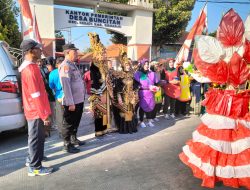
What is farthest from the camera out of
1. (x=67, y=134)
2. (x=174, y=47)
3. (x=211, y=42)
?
(x=174, y=47)

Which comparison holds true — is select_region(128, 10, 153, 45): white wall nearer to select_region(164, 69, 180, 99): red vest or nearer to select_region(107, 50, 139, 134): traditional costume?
select_region(164, 69, 180, 99): red vest

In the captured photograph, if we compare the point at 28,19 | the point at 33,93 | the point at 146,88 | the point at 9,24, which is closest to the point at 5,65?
the point at 33,93

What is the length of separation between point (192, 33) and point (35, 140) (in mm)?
6064

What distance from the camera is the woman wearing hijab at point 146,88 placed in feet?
21.8

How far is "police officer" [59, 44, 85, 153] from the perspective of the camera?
4.54 m

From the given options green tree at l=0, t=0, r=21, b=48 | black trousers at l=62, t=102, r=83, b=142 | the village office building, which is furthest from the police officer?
green tree at l=0, t=0, r=21, b=48

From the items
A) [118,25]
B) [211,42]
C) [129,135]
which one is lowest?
[129,135]

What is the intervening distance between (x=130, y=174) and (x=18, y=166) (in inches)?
72.5

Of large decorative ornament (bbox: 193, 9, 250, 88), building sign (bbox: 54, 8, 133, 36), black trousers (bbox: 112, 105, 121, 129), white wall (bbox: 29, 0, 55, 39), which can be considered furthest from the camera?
building sign (bbox: 54, 8, 133, 36)

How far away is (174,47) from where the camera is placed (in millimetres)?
23938

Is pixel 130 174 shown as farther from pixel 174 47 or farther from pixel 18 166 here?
pixel 174 47

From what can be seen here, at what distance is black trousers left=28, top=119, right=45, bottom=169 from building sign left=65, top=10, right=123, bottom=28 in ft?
35.7

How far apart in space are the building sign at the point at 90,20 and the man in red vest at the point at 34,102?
10.3 meters

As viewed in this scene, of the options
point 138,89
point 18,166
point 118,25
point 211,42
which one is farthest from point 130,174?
point 118,25
